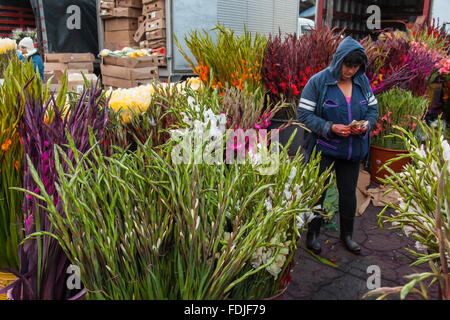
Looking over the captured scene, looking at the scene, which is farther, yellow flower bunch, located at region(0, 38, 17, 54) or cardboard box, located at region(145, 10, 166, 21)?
cardboard box, located at region(145, 10, 166, 21)

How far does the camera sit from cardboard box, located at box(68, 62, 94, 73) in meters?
7.93

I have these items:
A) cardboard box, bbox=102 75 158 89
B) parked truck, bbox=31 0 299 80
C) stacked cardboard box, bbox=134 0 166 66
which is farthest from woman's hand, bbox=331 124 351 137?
stacked cardboard box, bbox=134 0 166 66

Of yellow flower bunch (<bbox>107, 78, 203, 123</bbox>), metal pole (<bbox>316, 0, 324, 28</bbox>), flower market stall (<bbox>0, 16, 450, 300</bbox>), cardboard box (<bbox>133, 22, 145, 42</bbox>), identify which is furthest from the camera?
metal pole (<bbox>316, 0, 324, 28</bbox>)

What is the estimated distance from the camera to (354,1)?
10.5m

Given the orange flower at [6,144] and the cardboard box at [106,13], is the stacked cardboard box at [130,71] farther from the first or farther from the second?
the orange flower at [6,144]

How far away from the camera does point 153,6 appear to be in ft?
23.6

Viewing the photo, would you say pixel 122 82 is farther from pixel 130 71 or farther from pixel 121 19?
pixel 121 19

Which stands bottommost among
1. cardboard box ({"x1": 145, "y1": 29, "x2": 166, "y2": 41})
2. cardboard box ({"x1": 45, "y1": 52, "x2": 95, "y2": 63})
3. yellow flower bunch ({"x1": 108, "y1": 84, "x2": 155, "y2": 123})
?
yellow flower bunch ({"x1": 108, "y1": 84, "x2": 155, "y2": 123})

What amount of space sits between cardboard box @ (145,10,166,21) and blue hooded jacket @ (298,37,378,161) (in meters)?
5.16

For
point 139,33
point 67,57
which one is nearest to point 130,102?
point 139,33

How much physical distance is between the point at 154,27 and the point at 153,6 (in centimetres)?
41

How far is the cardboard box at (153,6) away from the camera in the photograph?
7.00 m

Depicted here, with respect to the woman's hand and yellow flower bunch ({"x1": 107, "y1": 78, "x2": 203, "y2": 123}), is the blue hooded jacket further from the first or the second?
yellow flower bunch ({"x1": 107, "y1": 78, "x2": 203, "y2": 123})
